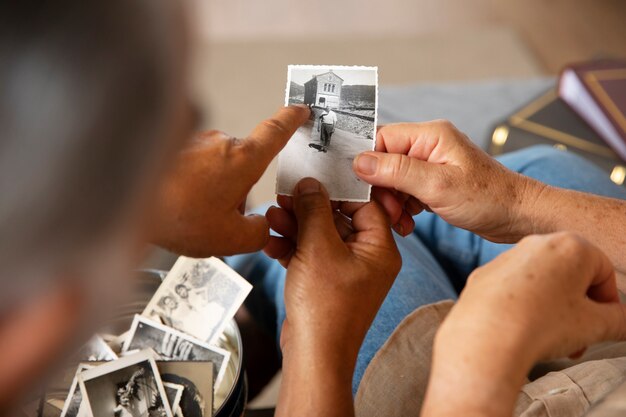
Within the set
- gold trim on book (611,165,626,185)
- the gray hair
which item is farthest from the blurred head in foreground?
gold trim on book (611,165,626,185)

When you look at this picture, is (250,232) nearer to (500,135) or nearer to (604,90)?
(500,135)

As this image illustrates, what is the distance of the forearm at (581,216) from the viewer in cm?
96

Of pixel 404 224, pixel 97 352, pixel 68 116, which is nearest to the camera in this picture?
pixel 68 116

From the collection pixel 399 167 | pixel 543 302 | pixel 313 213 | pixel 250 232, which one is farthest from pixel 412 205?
pixel 543 302

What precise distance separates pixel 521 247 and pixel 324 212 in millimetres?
312

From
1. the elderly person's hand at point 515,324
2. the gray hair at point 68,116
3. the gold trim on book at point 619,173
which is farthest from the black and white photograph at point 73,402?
the gold trim on book at point 619,173

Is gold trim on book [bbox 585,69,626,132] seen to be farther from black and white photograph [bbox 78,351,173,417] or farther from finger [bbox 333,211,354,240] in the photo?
black and white photograph [bbox 78,351,173,417]

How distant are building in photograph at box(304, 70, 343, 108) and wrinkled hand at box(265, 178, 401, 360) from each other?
15 centimetres

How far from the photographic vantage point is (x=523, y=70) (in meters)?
2.49

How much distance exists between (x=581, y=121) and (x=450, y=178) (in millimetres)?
1051

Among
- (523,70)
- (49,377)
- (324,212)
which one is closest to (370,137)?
(324,212)

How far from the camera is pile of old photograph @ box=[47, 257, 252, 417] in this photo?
0.88 metres

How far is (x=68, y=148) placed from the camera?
0.29 metres

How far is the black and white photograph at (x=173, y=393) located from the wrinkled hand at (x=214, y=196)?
233mm
